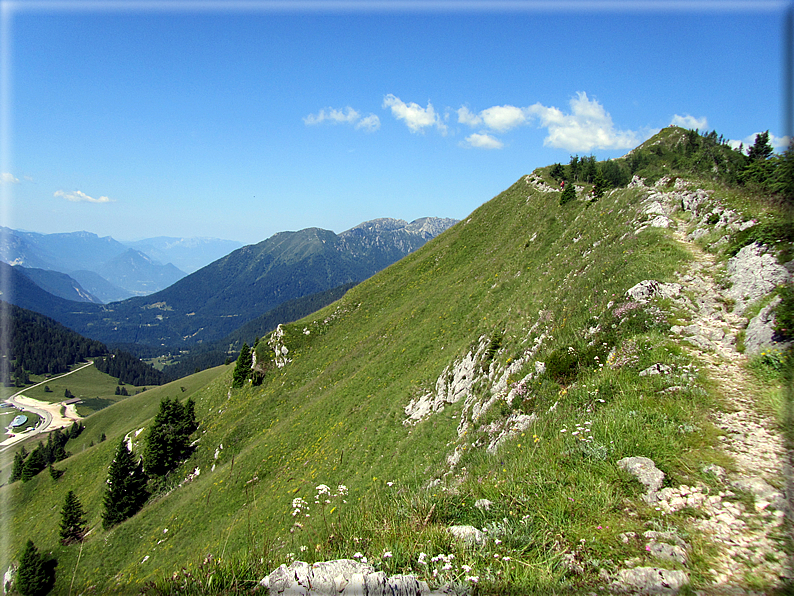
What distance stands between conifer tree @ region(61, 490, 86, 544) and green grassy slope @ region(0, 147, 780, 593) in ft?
4.02

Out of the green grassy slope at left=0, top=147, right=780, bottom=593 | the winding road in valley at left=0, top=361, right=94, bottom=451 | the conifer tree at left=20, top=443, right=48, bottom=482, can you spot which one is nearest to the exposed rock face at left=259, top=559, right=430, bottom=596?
the green grassy slope at left=0, top=147, right=780, bottom=593

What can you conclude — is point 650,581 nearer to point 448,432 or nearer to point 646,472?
point 646,472

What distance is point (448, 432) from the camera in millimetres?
18578

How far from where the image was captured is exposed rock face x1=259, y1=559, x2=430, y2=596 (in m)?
4.67

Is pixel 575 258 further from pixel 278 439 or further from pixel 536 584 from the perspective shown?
pixel 278 439

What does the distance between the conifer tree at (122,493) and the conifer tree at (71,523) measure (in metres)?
4.69

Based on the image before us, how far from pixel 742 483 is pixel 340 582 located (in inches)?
265

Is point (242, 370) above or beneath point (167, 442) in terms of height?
above

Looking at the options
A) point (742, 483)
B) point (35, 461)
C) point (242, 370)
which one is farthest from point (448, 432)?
point (35, 461)

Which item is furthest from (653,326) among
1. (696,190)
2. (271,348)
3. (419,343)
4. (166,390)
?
(166,390)

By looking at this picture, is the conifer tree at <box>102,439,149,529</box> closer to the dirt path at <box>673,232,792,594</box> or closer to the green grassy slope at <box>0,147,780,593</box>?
the green grassy slope at <box>0,147,780,593</box>

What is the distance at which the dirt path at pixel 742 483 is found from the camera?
14.3 feet

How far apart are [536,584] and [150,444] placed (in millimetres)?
52267

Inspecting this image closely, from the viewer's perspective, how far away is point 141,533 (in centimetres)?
3266
